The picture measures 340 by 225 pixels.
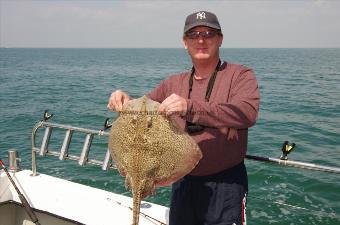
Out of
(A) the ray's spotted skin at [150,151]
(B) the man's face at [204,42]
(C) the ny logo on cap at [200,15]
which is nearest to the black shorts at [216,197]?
(A) the ray's spotted skin at [150,151]

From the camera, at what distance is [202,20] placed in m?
3.56

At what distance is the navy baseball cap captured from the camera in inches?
140

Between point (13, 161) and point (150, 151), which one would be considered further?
point (13, 161)

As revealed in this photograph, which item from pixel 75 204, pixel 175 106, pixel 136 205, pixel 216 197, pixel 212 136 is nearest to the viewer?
pixel 175 106

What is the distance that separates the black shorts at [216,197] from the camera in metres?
3.54

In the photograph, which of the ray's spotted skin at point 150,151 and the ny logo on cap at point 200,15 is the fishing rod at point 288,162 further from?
the ny logo on cap at point 200,15

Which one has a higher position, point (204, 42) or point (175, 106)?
point (204, 42)

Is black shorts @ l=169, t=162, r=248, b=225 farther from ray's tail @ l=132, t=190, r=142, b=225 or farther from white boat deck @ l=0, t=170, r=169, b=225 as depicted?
white boat deck @ l=0, t=170, r=169, b=225

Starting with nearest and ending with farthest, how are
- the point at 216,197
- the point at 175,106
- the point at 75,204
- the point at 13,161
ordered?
the point at 175,106 → the point at 216,197 → the point at 75,204 → the point at 13,161

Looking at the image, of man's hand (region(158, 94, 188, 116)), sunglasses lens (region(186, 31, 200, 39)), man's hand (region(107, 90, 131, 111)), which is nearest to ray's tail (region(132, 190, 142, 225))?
man's hand (region(158, 94, 188, 116))

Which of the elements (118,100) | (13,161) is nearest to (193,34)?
(118,100)

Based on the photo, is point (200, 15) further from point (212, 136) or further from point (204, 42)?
point (212, 136)

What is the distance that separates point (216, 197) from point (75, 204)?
221cm

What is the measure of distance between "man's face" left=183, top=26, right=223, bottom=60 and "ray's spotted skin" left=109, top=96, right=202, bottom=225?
822mm
